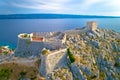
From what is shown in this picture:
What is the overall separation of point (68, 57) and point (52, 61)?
239 inches

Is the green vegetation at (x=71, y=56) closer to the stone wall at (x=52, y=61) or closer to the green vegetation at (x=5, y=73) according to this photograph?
the stone wall at (x=52, y=61)

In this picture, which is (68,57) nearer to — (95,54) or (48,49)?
(48,49)

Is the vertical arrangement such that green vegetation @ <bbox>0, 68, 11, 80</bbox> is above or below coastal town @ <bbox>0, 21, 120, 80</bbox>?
below

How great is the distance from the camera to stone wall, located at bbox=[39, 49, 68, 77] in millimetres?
62703

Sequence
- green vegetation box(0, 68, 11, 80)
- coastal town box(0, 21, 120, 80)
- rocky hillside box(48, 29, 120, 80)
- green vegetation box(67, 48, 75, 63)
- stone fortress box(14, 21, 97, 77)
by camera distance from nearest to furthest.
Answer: stone fortress box(14, 21, 97, 77) → coastal town box(0, 21, 120, 80) → green vegetation box(0, 68, 11, 80) → rocky hillside box(48, 29, 120, 80) → green vegetation box(67, 48, 75, 63)

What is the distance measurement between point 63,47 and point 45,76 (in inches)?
470

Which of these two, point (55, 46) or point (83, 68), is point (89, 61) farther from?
point (55, 46)

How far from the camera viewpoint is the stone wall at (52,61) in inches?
2469

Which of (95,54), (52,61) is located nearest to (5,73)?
(52,61)

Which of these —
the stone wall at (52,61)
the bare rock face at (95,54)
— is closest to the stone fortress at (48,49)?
the stone wall at (52,61)

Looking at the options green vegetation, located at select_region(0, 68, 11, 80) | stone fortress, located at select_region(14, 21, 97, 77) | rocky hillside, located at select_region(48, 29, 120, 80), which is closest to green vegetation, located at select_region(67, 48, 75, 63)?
rocky hillside, located at select_region(48, 29, 120, 80)

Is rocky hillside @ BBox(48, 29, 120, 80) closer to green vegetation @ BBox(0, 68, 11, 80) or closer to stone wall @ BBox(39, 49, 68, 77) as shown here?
stone wall @ BBox(39, 49, 68, 77)

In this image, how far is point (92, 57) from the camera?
74625 millimetres

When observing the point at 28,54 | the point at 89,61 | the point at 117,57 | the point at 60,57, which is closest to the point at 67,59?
the point at 60,57
